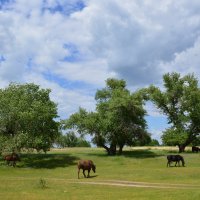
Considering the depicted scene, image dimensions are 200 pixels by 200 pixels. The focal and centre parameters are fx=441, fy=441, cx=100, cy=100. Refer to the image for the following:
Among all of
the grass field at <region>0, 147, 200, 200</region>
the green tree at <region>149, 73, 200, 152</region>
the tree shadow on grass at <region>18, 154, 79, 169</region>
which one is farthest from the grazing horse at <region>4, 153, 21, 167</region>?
the green tree at <region>149, 73, 200, 152</region>

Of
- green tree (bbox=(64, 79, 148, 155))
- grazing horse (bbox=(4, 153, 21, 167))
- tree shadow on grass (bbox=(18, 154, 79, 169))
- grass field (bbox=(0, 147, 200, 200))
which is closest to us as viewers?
grass field (bbox=(0, 147, 200, 200))

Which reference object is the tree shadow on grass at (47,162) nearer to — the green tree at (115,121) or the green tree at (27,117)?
the green tree at (27,117)

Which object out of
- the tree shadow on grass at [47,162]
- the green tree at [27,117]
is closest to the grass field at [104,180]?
the tree shadow on grass at [47,162]

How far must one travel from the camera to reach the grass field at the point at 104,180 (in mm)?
25969

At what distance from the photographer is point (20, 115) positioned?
58.6 m

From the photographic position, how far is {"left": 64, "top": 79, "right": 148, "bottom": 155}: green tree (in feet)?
228

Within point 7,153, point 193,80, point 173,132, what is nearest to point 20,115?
point 7,153

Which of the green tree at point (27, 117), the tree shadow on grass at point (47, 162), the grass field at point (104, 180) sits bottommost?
the grass field at point (104, 180)

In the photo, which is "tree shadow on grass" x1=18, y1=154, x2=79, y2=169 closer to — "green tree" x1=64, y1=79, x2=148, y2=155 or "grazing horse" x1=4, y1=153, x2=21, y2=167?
"grazing horse" x1=4, y1=153, x2=21, y2=167

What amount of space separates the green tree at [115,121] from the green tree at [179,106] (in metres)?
6.11

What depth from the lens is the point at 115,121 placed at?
69500 millimetres

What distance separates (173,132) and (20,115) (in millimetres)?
28707

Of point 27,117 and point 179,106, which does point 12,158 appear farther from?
point 179,106

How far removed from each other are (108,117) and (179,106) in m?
14.9
